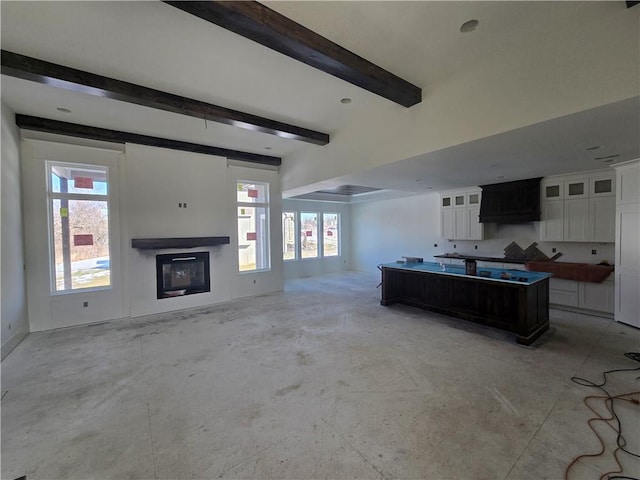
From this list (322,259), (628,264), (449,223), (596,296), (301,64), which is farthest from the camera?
(322,259)

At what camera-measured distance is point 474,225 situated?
22.5ft

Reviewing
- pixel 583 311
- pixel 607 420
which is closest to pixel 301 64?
pixel 607 420

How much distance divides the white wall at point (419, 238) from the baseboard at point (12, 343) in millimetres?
8842

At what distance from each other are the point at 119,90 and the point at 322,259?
309 inches

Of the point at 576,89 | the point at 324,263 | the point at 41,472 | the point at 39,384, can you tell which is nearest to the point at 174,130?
the point at 39,384

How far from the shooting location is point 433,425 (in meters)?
2.21

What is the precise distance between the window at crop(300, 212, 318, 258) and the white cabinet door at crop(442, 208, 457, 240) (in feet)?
14.6

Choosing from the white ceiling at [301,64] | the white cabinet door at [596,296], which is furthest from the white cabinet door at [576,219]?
the white ceiling at [301,64]

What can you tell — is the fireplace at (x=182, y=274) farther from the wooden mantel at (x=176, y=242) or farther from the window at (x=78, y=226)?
the window at (x=78, y=226)

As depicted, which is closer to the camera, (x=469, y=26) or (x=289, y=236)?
(x=469, y=26)

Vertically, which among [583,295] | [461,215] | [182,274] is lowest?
[583,295]

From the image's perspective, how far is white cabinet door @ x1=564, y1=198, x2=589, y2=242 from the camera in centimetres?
520

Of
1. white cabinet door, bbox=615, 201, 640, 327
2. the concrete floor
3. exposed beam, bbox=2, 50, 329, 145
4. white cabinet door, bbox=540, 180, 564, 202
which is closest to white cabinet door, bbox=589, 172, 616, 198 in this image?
white cabinet door, bbox=540, 180, 564, 202

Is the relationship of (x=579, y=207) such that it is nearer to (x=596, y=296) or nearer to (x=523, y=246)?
(x=523, y=246)
